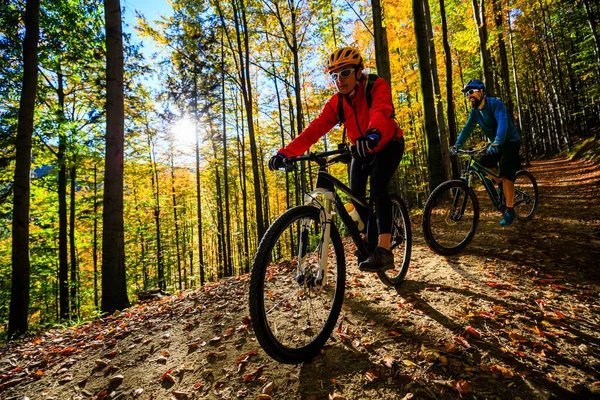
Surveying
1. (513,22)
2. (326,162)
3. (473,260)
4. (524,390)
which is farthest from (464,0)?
(524,390)

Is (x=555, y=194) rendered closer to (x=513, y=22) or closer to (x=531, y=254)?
(x=531, y=254)

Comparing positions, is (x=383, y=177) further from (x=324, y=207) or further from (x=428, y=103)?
(x=428, y=103)

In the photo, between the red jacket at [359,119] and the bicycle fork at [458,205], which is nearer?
the red jacket at [359,119]

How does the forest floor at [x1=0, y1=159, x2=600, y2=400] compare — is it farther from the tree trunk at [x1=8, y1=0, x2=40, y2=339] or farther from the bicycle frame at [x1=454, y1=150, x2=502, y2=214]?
the tree trunk at [x1=8, y1=0, x2=40, y2=339]

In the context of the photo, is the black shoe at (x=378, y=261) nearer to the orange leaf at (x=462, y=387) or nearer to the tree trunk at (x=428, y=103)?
the orange leaf at (x=462, y=387)

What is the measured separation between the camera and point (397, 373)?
214 cm

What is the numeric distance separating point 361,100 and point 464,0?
17685mm

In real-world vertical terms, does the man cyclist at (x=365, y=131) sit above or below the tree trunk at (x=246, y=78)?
below

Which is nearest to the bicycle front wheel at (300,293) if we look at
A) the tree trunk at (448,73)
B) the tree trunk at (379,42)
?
the tree trunk at (379,42)

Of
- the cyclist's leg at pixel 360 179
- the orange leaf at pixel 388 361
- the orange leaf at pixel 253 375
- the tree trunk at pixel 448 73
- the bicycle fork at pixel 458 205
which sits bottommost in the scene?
the orange leaf at pixel 253 375

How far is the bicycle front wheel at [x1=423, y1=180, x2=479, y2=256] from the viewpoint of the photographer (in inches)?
175

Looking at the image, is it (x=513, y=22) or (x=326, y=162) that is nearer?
(x=326, y=162)

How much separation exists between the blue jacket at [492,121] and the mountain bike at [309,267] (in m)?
3.28

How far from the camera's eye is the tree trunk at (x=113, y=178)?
21.0ft
